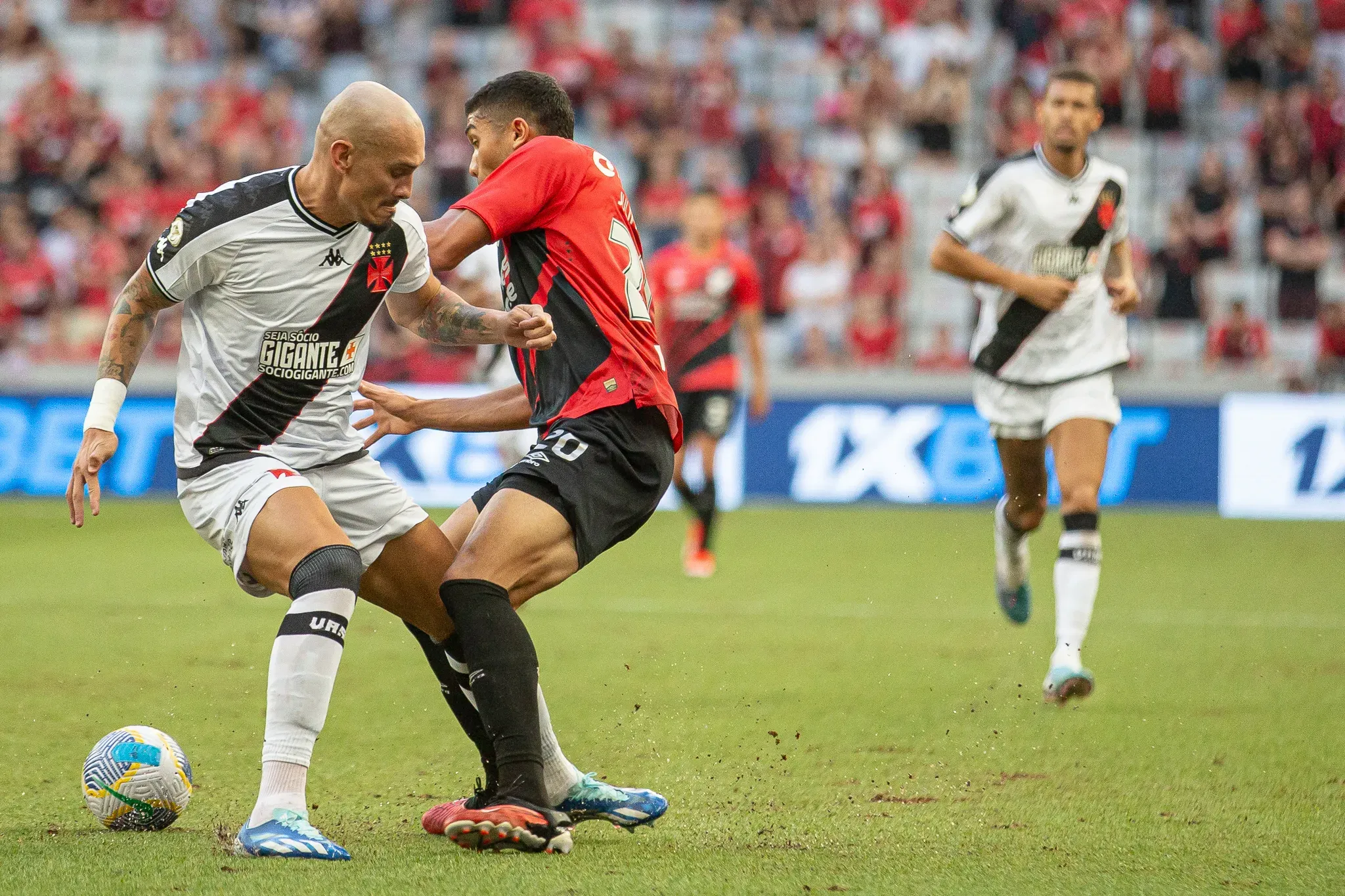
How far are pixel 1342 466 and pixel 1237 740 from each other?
8619mm

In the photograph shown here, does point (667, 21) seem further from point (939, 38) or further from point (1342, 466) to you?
point (1342, 466)

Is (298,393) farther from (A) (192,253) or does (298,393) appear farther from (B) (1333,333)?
(B) (1333,333)

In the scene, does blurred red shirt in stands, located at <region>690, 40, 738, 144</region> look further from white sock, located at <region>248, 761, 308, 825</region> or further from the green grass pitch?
white sock, located at <region>248, 761, 308, 825</region>

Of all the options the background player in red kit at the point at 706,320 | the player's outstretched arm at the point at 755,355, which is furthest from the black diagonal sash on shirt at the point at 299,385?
the player's outstretched arm at the point at 755,355

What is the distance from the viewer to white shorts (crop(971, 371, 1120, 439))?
23.0 ft

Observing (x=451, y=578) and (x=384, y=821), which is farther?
(x=384, y=821)

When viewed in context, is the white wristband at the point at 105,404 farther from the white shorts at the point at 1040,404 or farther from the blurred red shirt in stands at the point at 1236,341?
the blurred red shirt in stands at the point at 1236,341

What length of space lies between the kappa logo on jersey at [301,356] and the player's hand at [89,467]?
434mm

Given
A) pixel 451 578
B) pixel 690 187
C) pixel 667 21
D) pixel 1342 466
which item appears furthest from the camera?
pixel 667 21

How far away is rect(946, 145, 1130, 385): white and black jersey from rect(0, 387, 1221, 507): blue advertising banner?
6583mm

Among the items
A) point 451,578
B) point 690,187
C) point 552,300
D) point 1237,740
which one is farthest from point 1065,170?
point 690,187

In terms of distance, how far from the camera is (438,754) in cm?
553

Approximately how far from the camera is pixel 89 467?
4.13 meters

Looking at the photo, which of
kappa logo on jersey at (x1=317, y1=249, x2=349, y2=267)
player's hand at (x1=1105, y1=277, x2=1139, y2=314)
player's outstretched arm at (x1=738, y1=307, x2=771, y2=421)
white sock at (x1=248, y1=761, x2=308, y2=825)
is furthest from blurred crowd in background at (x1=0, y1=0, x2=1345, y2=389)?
white sock at (x1=248, y1=761, x2=308, y2=825)
